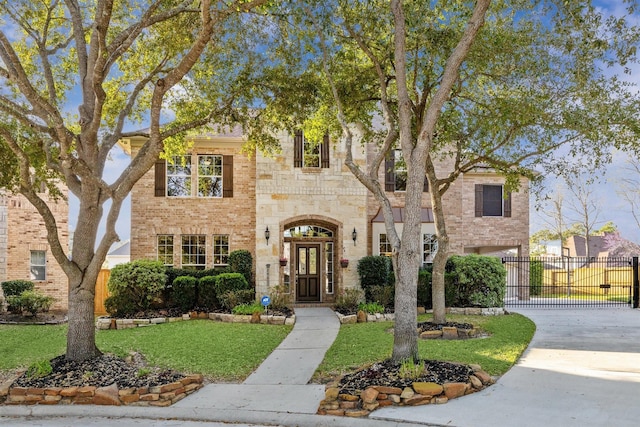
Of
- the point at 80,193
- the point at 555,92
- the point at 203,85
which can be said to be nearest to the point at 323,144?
the point at 203,85

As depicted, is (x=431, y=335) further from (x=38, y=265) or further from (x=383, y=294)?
(x=38, y=265)

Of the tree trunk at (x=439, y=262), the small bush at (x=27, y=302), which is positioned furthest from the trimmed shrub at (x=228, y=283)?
the small bush at (x=27, y=302)

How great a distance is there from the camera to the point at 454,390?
6898mm

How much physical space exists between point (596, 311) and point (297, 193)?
10.3 meters

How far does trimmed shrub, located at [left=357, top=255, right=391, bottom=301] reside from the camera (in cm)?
1648

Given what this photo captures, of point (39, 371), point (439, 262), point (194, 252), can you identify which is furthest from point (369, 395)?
point (194, 252)

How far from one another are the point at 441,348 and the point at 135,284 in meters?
9.15

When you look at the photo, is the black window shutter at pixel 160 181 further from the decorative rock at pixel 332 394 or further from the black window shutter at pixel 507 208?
the black window shutter at pixel 507 208

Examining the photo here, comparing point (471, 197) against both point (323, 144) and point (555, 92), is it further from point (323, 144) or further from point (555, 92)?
point (555, 92)

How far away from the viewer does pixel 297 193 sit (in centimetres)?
1709

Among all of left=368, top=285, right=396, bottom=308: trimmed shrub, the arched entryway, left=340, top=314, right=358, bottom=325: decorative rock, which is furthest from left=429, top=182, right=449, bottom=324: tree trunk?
the arched entryway

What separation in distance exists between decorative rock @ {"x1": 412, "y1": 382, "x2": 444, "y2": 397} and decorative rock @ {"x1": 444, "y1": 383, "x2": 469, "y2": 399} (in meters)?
0.09

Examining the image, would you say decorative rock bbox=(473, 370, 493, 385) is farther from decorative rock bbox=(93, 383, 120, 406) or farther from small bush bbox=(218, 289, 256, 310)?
small bush bbox=(218, 289, 256, 310)

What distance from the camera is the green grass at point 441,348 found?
28.8 ft
